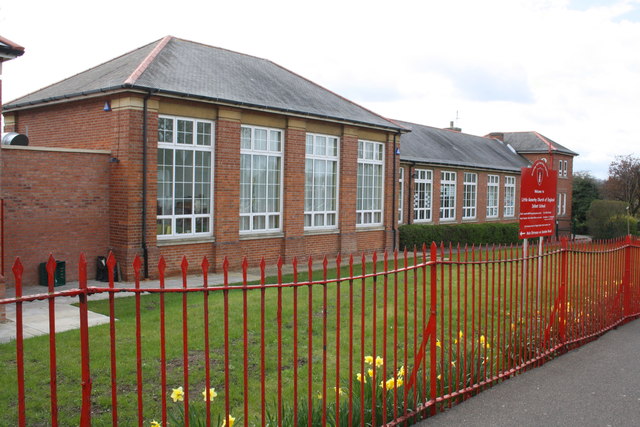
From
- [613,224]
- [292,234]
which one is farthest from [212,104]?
[613,224]

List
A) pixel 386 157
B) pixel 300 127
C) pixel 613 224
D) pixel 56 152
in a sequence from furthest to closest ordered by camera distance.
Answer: pixel 613 224 < pixel 386 157 < pixel 300 127 < pixel 56 152

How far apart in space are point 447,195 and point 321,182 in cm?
1226

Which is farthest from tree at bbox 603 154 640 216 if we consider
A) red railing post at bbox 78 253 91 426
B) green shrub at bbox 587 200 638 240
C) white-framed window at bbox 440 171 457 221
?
red railing post at bbox 78 253 91 426

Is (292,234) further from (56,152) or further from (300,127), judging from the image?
(56,152)

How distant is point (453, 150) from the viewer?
32.0 metres

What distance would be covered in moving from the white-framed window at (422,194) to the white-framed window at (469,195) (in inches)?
132

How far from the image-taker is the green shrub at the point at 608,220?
116 feet

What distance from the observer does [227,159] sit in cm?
1527

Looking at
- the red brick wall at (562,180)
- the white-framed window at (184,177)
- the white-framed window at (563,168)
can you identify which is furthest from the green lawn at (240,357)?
the white-framed window at (563,168)

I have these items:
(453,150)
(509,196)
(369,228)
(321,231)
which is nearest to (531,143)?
(509,196)

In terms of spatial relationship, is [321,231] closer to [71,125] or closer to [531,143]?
[71,125]

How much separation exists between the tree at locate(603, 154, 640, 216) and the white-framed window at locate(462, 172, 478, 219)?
2316 cm

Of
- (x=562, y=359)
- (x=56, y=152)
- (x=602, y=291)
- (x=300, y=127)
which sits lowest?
(x=562, y=359)

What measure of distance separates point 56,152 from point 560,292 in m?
10.5
